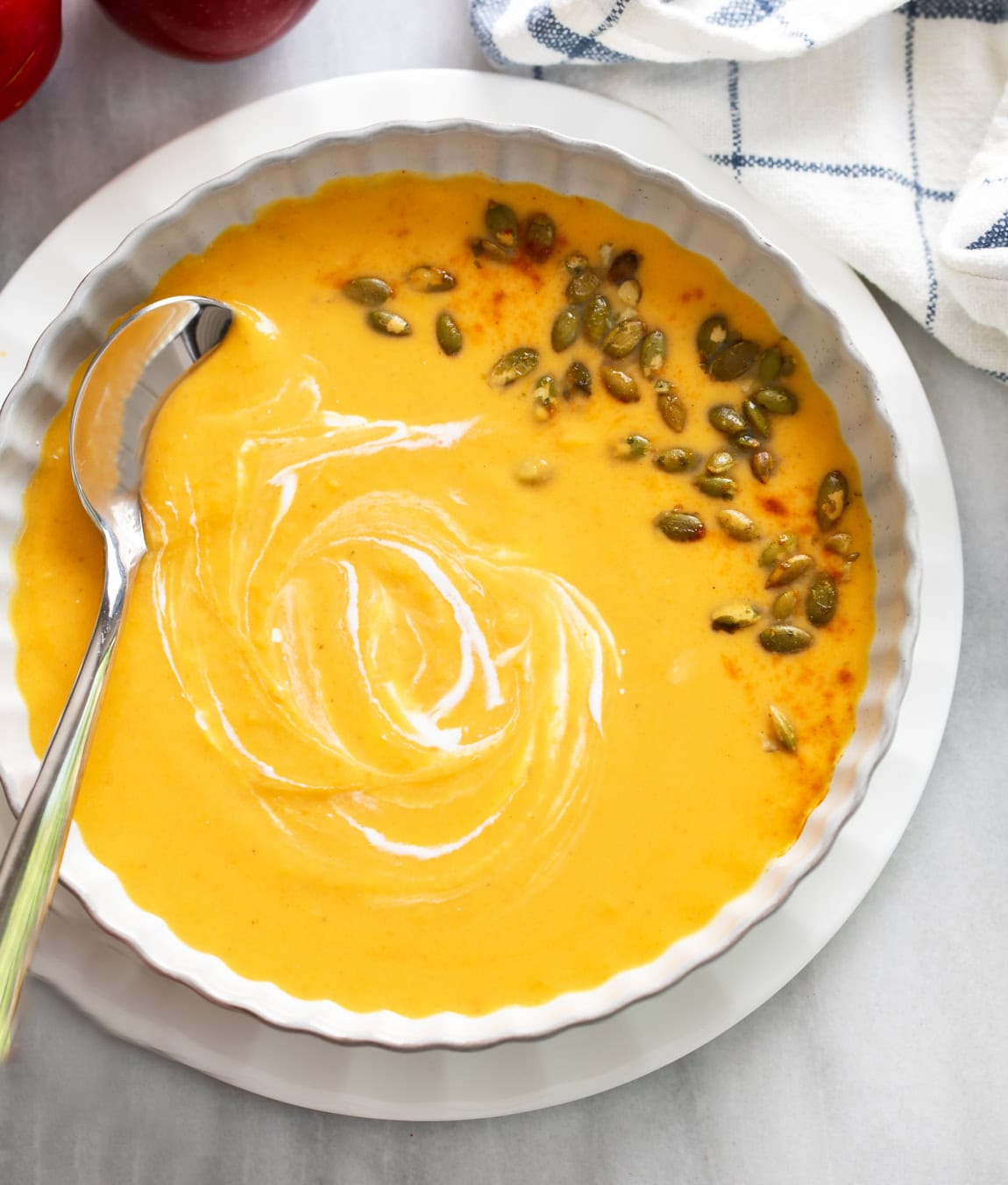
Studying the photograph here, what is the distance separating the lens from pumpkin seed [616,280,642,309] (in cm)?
185

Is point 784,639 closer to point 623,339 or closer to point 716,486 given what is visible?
point 716,486

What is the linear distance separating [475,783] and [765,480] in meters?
0.68

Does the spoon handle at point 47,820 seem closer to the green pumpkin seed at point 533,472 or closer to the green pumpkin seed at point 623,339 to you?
the green pumpkin seed at point 533,472

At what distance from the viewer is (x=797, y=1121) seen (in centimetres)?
206

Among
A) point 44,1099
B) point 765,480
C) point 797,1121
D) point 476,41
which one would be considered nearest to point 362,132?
point 476,41

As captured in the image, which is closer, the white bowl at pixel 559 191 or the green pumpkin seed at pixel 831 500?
the white bowl at pixel 559 191

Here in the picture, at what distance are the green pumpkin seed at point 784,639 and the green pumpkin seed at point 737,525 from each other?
6.0 inches

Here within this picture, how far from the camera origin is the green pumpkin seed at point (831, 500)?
1.83 m

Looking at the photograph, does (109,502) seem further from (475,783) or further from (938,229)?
(938,229)

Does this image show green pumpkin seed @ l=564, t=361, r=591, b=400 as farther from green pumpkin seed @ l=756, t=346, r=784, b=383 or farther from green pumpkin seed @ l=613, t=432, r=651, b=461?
green pumpkin seed @ l=756, t=346, r=784, b=383

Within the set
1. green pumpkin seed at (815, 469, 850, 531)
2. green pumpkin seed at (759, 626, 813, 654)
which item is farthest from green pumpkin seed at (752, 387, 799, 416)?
green pumpkin seed at (759, 626, 813, 654)

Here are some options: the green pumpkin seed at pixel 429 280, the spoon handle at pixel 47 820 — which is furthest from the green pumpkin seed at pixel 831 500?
the spoon handle at pixel 47 820

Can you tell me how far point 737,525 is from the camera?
182 cm

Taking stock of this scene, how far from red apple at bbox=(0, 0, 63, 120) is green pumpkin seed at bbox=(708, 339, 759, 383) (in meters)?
1.20
